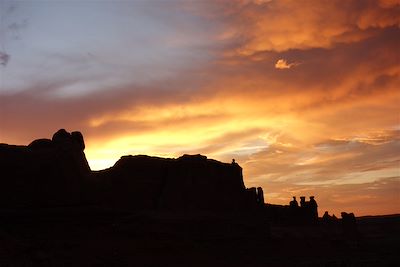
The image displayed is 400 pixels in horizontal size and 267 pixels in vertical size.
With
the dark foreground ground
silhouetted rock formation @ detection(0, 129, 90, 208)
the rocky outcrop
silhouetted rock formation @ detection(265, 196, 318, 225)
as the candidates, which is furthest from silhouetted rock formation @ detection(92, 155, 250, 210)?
silhouetted rock formation @ detection(265, 196, 318, 225)

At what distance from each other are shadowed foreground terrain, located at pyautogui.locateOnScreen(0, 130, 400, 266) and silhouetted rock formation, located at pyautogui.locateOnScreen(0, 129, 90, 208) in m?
0.04

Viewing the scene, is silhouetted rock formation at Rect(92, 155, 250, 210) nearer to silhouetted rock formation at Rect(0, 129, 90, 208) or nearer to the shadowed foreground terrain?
the shadowed foreground terrain

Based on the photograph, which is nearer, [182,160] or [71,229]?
[71,229]

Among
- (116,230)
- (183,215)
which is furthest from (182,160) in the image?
(116,230)

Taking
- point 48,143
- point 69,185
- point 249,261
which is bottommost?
point 249,261

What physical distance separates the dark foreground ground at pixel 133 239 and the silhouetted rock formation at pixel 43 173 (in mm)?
647

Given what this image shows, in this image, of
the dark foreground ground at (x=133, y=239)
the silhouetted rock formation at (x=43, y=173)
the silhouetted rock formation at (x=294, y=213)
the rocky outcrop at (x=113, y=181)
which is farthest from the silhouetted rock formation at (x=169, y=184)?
the silhouetted rock formation at (x=294, y=213)

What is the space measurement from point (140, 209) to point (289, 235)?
2036 centimetres

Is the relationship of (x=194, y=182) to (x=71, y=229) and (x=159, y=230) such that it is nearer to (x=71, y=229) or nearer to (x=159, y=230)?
(x=159, y=230)

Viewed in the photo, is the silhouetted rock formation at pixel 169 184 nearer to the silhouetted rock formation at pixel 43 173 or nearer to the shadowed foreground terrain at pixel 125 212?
the shadowed foreground terrain at pixel 125 212

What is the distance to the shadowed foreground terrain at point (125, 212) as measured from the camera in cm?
1895

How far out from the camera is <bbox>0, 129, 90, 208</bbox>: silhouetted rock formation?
19.3 meters

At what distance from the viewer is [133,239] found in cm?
2158

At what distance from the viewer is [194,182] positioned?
2881 cm
